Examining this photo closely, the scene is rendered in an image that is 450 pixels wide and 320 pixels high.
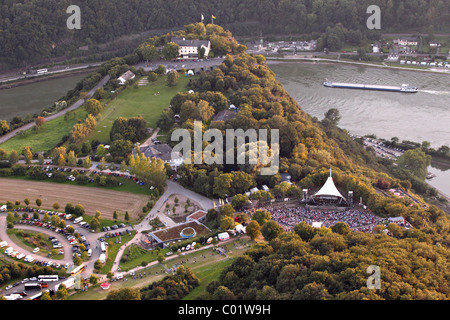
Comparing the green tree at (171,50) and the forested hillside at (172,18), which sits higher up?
the forested hillside at (172,18)

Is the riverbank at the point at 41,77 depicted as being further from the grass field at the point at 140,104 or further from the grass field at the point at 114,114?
the grass field at the point at 140,104

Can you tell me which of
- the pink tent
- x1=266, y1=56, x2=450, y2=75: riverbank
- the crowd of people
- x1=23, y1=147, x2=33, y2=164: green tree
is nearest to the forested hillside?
x1=266, y1=56, x2=450, y2=75: riverbank

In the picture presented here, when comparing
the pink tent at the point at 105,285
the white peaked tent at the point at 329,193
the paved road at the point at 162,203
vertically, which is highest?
the white peaked tent at the point at 329,193

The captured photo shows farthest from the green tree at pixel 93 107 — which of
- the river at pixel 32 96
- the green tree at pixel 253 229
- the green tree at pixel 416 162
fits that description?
the green tree at pixel 416 162

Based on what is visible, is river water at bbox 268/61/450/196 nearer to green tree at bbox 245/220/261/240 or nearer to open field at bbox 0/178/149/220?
green tree at bbox 245/220/261/240

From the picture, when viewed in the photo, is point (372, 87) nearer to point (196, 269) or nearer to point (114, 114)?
point (114, 114)

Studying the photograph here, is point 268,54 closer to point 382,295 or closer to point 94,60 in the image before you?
point 94,60
